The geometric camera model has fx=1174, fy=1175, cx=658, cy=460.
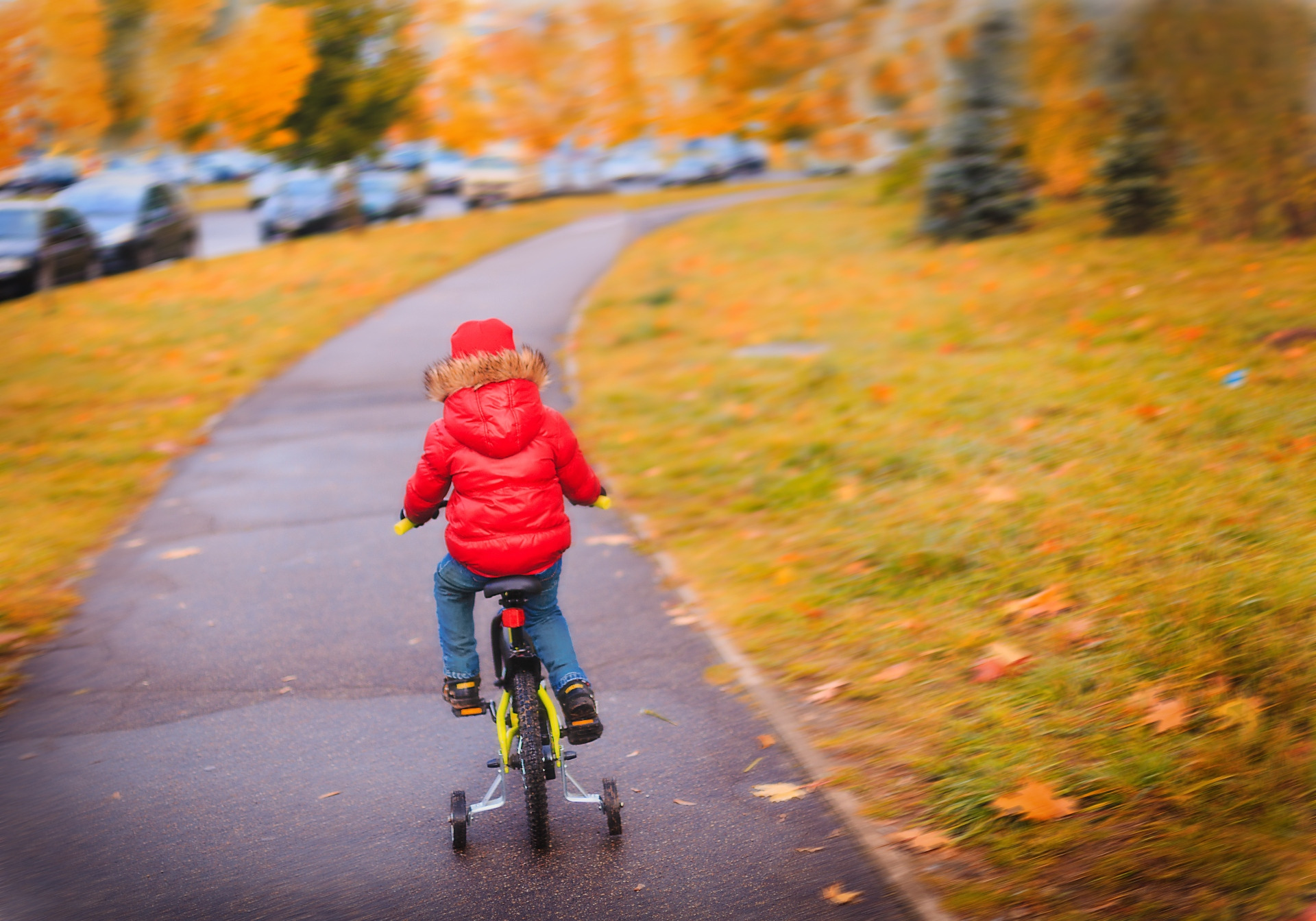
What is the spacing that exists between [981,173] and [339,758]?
13895 mm

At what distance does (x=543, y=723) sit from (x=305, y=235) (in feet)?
78.1

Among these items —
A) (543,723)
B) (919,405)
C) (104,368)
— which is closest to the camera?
(543,723)

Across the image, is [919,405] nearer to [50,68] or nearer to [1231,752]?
[1231,752]

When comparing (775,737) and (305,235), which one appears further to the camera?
(305,235)

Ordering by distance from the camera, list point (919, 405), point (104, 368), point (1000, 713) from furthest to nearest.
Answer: point (104, 368) → point (919, 405) → point (1000, 713)

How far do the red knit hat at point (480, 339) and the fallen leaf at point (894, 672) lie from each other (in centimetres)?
217

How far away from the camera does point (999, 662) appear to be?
475 centimetres

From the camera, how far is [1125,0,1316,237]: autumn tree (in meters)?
10.8

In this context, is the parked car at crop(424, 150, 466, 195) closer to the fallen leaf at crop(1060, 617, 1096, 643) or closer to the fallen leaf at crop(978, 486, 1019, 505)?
the fallen leaf at crop(978, 486, 1019, 505)

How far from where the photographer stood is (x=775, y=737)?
15.1 feet

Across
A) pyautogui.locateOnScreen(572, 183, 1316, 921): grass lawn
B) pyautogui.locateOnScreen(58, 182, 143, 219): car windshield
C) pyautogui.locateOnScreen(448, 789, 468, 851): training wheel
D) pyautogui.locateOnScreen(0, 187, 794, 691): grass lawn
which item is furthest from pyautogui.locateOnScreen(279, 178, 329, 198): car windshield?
pyautogui.locateOnScreen(448, 789, 468, 851): training wheel

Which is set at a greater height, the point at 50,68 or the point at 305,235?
the point at 50,68

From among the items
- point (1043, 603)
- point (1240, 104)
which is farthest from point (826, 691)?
point (1240, 104)

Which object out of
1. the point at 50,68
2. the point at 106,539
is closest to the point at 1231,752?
the point at 106,539
